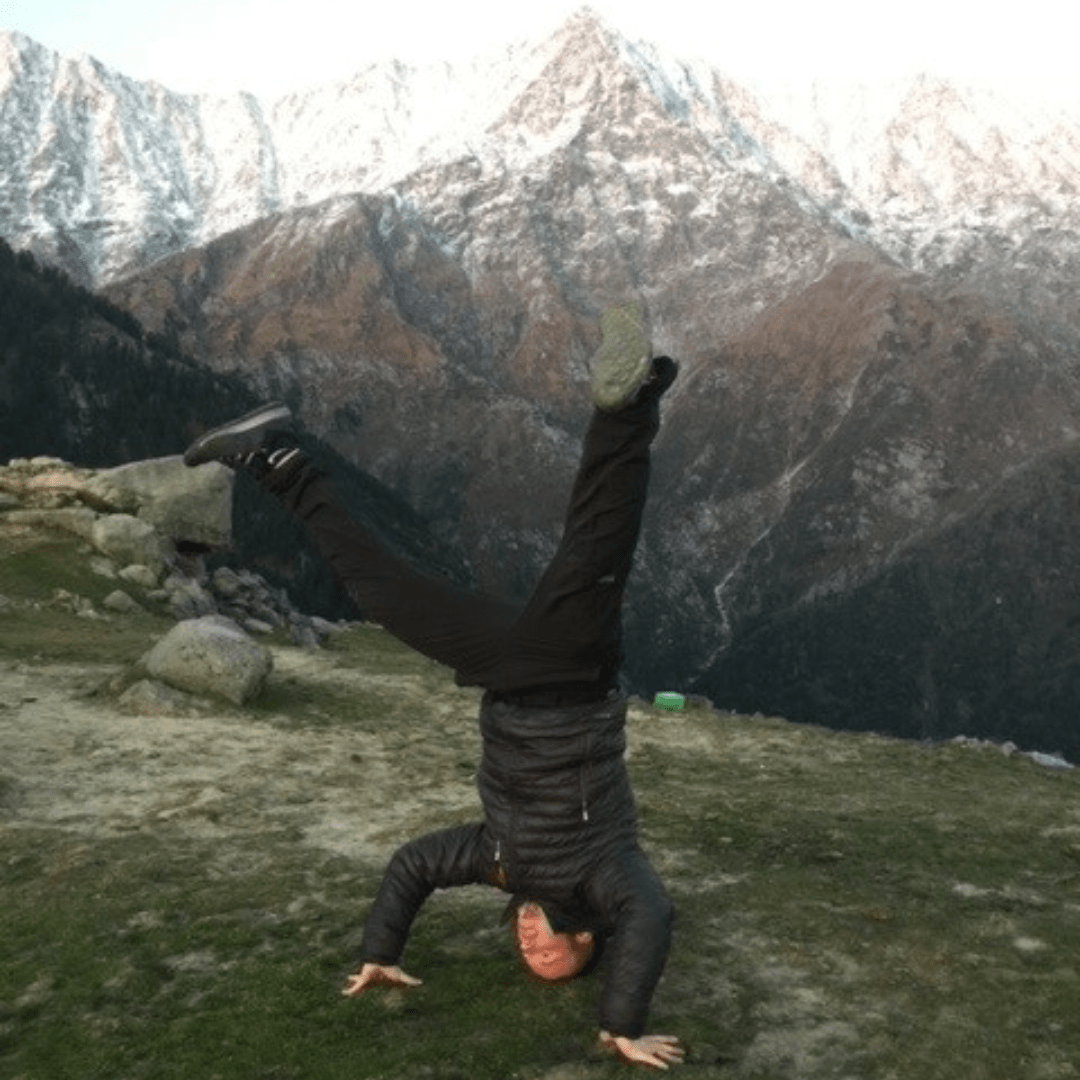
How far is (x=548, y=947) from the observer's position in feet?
26.4

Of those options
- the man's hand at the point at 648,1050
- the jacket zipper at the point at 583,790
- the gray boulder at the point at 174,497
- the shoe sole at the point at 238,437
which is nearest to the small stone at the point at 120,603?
the gray boulder at the point at 174,497

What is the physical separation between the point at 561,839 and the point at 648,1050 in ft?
4.53

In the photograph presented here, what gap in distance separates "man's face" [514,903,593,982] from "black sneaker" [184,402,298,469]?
11.7 ft

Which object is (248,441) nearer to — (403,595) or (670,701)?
(403,595)

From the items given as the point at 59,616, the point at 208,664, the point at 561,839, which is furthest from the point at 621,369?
the point at 59,616

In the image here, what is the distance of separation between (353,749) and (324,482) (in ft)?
34.8

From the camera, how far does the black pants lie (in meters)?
6.88

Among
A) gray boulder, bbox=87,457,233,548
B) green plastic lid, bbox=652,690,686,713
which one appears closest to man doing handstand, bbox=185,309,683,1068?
green plastic lid, bbox=652,690,686,713

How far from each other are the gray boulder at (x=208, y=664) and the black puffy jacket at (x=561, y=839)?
1304cm

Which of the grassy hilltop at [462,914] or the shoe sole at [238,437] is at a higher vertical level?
the shoe sole at [238,437]

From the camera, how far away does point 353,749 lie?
18109 millimetres

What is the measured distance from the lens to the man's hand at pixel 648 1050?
712 centimetres

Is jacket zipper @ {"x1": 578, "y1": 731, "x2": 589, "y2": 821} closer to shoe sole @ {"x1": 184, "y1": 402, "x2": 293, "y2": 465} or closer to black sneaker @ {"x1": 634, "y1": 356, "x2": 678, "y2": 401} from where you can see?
black sneaker @ {"x1": 634, "y1": 356, "x2": 678, "y2": 401}

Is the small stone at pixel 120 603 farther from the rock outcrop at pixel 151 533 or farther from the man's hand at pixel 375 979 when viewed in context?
the man's hand at pixel 375 979
